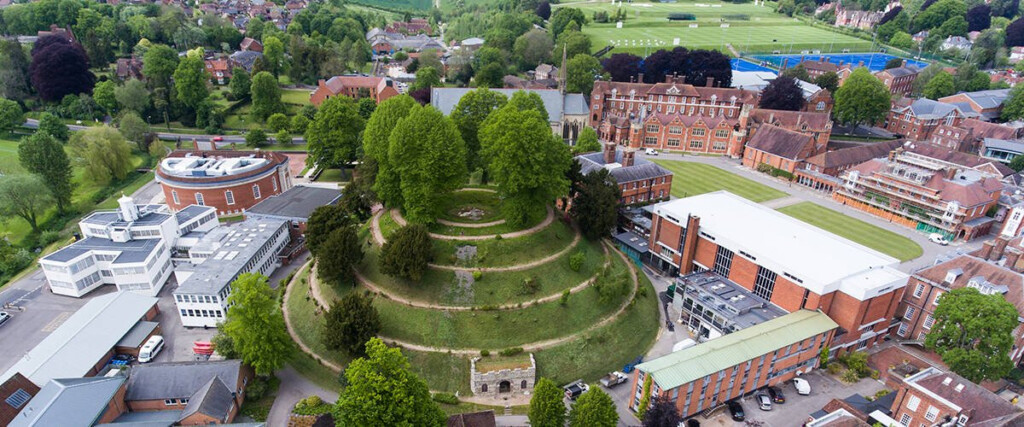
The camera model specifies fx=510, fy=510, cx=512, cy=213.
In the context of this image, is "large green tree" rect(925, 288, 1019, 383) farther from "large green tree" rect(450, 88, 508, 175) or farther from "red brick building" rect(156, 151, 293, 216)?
"red brick building" rect(156, 151, 293, 216)

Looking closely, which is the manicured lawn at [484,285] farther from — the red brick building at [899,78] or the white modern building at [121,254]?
the red brick building at [899,78]

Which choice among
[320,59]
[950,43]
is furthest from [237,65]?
[950,43]

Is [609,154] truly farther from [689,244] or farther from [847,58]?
[847,58]

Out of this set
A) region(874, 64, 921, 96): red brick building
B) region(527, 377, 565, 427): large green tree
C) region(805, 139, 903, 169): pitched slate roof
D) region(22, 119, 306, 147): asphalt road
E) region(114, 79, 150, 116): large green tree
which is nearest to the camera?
region(527, 377, 565, 427): large green tree

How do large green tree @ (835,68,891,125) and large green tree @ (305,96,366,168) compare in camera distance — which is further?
large green tree @ (835,68,891,125)

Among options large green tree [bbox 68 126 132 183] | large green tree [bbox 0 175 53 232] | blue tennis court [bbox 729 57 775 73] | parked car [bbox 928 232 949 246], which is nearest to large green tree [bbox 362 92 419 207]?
large green tree [bbox 0 175 53 232]

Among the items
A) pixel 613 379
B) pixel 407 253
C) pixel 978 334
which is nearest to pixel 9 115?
pixel 407 253
